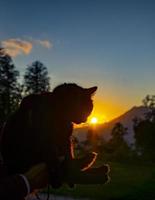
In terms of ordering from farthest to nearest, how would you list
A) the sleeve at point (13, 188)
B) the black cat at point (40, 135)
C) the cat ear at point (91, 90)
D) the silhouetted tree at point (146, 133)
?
the silhouetted tree at point (146, 133) < the cat ear at point (91, 90) < the black cat at point (40, 135) < the sleeve at point (13, 188)

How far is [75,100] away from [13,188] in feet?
1.68

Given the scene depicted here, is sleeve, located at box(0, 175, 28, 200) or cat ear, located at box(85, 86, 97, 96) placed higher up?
cat ear, located at box(85, 86, 97, 96)

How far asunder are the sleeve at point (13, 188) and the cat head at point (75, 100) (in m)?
0.38

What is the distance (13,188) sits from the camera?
4.91 feet

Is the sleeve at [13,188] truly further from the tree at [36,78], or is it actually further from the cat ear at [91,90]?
the tree at [36,78]

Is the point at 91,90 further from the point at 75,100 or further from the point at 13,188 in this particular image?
the point at 13,188

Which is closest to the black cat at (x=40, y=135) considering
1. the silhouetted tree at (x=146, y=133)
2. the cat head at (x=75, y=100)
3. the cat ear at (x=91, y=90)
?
the cat head at (x=75, y=100)

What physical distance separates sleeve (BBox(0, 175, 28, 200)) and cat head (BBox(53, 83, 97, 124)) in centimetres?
38

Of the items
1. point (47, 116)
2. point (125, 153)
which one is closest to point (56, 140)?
point (47, 116)

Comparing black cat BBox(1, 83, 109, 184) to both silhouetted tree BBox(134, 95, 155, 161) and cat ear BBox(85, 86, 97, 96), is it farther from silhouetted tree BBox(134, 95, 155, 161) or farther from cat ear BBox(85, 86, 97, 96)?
silhouetted tree BBox(134, 95, 155, 161)

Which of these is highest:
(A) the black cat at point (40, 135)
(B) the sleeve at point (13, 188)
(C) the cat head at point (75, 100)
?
(C) the cat head at point (75, 100)

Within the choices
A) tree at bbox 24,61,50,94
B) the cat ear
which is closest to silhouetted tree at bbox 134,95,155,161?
tree at bbox 24,61,50,94

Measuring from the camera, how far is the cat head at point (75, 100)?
1862 mm

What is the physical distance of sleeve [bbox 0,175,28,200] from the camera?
58.8 inches
